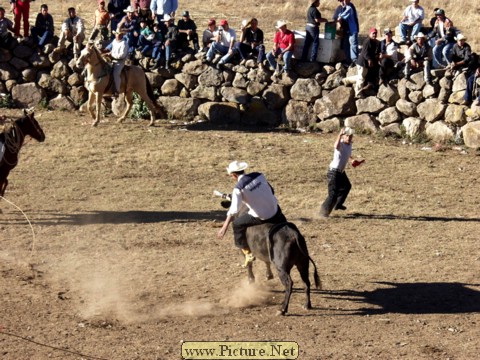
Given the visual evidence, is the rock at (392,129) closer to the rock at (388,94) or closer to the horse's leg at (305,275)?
the rock at (388,94)

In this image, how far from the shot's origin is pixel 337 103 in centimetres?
2192

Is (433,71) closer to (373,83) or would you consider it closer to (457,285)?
(373,83)

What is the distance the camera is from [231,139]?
21062 mm

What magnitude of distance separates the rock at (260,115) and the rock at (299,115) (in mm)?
362

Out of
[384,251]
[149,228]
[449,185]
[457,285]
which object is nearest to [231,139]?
[449,185]

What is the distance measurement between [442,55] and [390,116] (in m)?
1.79

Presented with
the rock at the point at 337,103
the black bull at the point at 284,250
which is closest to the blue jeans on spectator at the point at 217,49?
the rock at the point at 337,103

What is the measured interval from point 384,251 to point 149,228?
12.2 ft

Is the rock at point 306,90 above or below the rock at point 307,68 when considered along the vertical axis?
below

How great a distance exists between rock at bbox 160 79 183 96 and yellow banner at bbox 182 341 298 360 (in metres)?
14.0

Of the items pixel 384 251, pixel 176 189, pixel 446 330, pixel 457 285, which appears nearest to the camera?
pixel 446 330

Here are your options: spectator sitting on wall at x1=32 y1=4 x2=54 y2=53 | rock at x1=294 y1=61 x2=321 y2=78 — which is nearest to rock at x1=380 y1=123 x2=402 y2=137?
rock at x1=294 y1=61 x2=321 y2=78

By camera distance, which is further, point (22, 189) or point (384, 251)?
point (22, 189)

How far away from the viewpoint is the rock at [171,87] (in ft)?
76.6
